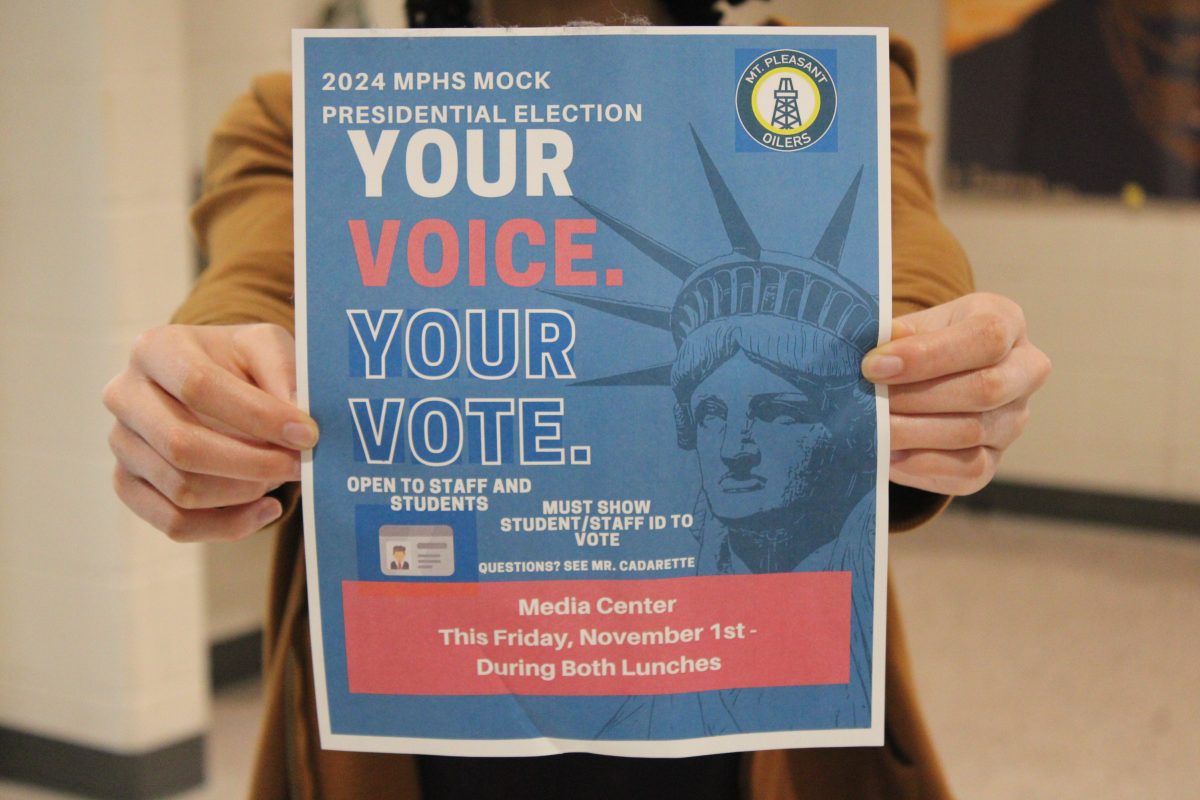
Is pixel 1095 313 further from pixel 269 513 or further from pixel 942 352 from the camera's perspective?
pixel 269 513

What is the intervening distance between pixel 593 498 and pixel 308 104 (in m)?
0.30

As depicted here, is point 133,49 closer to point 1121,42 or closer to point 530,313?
point 530,313

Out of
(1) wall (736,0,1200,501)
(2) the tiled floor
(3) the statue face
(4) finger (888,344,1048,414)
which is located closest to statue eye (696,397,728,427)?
(3) the statue face

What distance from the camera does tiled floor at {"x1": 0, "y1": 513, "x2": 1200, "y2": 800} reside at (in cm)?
289

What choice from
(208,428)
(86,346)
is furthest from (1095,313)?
(208,428)

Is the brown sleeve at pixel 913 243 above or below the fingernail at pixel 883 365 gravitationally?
above

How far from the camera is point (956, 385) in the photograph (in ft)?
2.56

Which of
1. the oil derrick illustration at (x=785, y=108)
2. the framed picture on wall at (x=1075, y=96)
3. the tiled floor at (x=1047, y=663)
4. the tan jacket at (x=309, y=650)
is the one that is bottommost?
the tiled floor at (x=1047, y=663)

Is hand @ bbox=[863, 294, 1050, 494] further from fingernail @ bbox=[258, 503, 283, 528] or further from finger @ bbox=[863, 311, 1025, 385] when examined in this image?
fingernail @ bbox=[258, 503, 283, 528]

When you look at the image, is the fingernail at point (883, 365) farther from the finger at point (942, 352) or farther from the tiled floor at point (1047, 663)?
the tiled floor at point (1047, 663)

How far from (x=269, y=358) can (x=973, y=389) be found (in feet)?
1.44

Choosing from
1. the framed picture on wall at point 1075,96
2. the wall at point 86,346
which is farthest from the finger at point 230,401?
the framed picture on wall at point 1075,96

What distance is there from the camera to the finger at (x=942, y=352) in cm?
77

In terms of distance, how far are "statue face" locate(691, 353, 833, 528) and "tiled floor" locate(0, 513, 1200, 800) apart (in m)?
2.26
